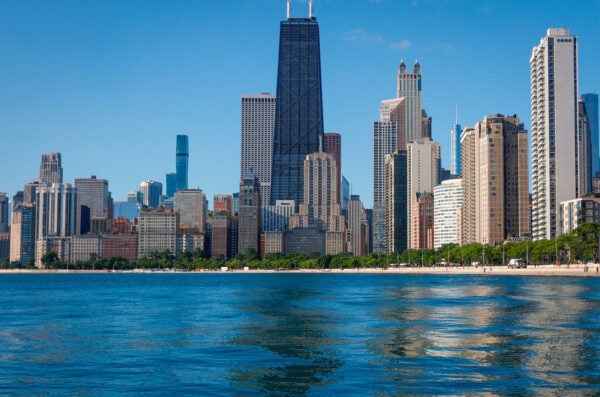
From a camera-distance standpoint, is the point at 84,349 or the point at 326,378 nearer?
the point at 326,378

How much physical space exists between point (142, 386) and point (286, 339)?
66.8 ft

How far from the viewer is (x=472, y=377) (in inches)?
1690

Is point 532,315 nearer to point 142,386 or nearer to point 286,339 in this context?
point 286,339

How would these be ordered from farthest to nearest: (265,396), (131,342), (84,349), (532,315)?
1. (532,315)
2. (131,342)
3. (84,349)
4. (265,396)

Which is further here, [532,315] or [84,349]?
[532,315]

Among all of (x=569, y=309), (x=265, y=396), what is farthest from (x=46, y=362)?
(x=569, y=309)

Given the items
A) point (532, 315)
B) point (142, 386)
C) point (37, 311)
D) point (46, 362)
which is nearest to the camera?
point (142, 386)

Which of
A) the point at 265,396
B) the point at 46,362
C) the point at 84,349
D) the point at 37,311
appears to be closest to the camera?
the point at 265,396

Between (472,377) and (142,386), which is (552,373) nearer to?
(472,377)

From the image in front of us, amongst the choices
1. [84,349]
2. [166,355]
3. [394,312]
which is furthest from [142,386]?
[394,312]

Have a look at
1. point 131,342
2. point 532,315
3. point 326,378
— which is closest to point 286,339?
point 131,342

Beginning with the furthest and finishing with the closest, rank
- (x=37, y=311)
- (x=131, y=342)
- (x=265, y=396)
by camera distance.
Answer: (x=37, y=311) → (x=131, y=342) → (x=265, y=396)

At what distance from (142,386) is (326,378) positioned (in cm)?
968

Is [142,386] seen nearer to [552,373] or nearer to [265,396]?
[265,396]
